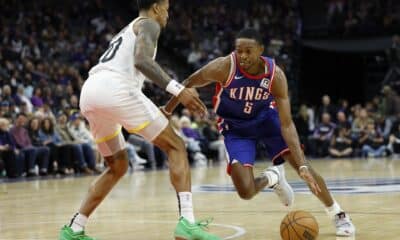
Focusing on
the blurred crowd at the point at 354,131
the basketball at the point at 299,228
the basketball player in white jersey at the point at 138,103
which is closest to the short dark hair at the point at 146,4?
the basketball player in white jersey at the point at 138,103

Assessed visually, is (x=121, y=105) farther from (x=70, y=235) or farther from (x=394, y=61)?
(x=394, y=61)

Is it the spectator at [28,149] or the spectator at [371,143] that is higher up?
the spectator at [28,149]

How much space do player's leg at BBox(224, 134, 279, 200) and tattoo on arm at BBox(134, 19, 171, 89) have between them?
67.8 inches

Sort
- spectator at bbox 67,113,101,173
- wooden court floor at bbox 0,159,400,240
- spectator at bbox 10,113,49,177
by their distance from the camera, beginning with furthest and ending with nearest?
spectator at bbox 67,113,101,173, spectator at bbox 10,113,49,177, wooden court floor at bbox 0,159,400,240

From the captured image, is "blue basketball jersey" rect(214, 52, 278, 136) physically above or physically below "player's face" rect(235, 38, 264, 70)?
below

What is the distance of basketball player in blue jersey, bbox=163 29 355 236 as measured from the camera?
6527 millimetres

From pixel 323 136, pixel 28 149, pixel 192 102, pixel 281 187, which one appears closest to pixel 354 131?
pixel 323 136

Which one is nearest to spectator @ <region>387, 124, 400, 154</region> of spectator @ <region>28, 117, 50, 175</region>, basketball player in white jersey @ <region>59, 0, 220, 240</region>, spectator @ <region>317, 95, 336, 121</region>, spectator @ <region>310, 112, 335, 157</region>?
spectator @ <region>310, 112, 335, 157</region>

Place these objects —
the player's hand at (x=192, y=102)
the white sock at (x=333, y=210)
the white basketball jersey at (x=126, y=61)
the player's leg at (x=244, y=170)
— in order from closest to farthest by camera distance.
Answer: the player's hand at (x=192, y=102)
the white basketball jersey at (x=126, y=61)
the white sock at (x=333, y=210)
the player's leg at (x=244, y=170)

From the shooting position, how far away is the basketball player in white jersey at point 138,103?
548 centimetres

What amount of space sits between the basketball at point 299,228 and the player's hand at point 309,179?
0.23m

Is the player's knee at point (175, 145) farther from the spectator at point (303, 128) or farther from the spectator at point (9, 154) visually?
the spectator at point (303, 128)

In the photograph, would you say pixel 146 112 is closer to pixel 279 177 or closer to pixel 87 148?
pixel 279 177

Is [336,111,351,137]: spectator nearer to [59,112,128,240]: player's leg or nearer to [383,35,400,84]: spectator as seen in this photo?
[383,35,400,84]: spectator
